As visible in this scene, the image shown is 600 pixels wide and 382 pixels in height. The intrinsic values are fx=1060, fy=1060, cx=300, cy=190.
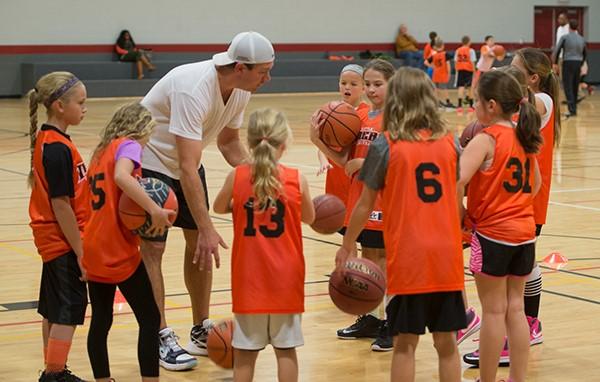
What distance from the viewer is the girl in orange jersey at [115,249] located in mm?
4766

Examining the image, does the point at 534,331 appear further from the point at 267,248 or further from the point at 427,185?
the point at 267,248

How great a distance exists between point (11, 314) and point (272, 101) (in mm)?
20799

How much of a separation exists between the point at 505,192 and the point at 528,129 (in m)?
0.31

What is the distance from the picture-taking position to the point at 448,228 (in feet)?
14.6

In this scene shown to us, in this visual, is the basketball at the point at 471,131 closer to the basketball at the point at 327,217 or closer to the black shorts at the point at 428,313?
the basketball at the point at 327,217

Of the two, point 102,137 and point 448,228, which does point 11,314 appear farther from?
point 448,228

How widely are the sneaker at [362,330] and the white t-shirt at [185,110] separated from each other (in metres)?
1.36

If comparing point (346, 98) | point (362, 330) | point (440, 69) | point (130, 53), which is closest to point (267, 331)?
point (362, 330)

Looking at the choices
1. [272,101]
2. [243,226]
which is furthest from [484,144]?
[272,101]

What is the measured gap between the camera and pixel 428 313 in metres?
4.50

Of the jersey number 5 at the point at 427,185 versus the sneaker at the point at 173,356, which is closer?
the jersey number 5 at the point at 427,185

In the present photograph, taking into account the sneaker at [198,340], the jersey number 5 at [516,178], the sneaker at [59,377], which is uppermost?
the jersey number 5 at [516,178]

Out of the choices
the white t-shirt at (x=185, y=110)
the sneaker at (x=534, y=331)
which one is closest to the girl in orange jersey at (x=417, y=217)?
the white t-shirt at (x=185, y=110)

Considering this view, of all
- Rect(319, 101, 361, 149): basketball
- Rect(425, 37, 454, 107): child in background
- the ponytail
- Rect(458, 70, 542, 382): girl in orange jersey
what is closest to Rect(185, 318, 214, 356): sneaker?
Rect(319, 101, 361, 149): basketball
